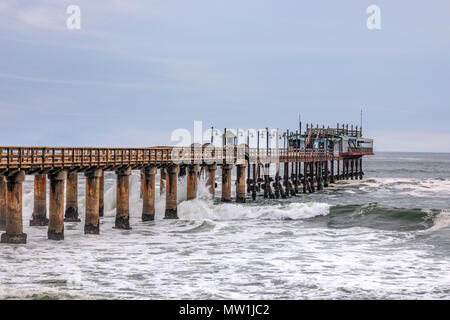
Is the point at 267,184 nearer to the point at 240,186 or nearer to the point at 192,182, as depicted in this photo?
the point at 240,186

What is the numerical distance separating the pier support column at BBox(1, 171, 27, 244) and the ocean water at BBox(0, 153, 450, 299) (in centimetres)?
61

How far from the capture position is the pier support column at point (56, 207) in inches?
1249

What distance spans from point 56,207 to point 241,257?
9.94 m

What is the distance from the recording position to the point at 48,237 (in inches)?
1270

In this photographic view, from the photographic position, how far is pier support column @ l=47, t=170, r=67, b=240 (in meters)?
31.7

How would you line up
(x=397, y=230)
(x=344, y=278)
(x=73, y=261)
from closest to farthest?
(x=344, y=278), (x=73, y=261), (x=397, y=230)

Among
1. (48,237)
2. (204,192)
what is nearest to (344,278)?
(48,237)

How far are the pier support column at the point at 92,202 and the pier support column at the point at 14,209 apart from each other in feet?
17.0

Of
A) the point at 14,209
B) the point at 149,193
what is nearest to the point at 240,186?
the point at 149,193

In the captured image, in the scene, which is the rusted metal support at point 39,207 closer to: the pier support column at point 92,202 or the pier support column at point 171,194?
the pier support column at point 92,202
